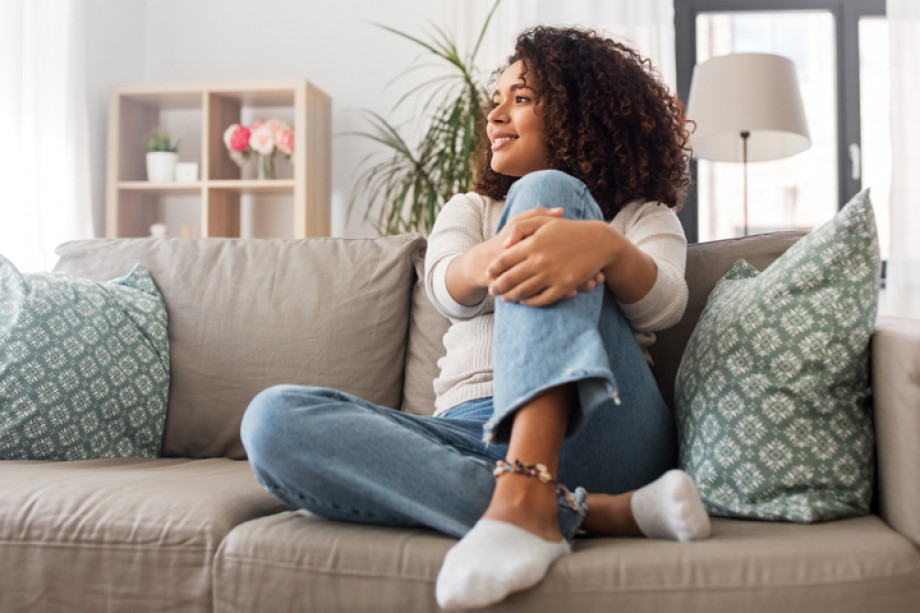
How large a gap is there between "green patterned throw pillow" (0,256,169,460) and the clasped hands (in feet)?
2.55

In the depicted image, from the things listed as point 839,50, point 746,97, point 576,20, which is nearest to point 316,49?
point 576,20

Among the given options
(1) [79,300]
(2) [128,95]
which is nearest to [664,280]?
(1) [79,300]

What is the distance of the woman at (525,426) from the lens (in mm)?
894

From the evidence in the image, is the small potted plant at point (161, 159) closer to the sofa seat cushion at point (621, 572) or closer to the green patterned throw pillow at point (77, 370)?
the green patterned throw pillow at point (77, 370)

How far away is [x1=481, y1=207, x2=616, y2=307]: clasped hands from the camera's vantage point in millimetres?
960

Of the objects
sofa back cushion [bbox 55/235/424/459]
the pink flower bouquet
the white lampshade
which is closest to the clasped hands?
sofa back cushion [bbox 55/235/424/459]

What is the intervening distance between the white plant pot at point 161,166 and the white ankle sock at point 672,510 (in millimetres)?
2763

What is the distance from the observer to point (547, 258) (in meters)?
0.96

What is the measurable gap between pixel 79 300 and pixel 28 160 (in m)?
1.53

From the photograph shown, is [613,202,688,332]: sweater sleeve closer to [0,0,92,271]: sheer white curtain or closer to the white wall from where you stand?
[0,0,92,271]: sheer white curtain

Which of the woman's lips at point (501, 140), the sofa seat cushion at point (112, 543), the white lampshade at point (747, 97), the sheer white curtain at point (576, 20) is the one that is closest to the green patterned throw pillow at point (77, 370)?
the sofa seat cushion at point (112, 543)

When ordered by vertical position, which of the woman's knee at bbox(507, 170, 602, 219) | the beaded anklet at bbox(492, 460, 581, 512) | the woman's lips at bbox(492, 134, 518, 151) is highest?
the woman's lips at bbox(492, 134, 518, 151)

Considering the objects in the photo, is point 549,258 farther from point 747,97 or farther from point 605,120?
point 747,97

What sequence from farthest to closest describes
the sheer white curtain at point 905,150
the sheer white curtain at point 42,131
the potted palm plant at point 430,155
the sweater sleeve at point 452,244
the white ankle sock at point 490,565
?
1. the sheer white curtain at point 905,150
2. the potted palm plant at point 430,155
3. the sheer white curtain at point 42,131
4. the sweater sleeve at point 452,244
5. the white ankle sock at point 490,565
